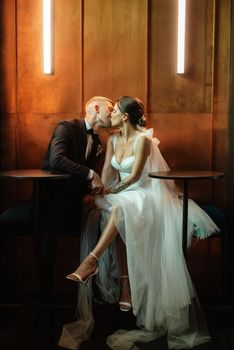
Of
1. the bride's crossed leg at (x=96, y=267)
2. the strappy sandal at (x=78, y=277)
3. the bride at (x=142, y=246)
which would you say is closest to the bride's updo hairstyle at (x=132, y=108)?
the bride at (x=142, y=246)

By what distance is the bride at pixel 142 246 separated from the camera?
8.34 ft

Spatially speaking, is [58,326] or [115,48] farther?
[115,48]

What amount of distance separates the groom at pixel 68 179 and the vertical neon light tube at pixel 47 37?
40cm

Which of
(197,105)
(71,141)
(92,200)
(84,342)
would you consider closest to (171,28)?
(197,105)

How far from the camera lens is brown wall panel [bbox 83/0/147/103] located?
122 inches

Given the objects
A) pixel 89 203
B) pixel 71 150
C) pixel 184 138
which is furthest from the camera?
pixel 184 138

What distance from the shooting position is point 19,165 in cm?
322

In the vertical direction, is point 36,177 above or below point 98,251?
above

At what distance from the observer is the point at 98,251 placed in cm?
260

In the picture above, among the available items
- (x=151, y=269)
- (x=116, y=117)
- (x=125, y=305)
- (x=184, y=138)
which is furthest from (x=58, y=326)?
(x=184, y=138)

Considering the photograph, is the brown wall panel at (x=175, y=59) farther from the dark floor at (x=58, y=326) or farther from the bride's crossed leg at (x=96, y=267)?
the dark floor at (x=58, y=326)

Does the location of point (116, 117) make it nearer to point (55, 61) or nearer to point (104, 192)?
point (104, 192)

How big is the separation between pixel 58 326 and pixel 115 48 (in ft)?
6.29

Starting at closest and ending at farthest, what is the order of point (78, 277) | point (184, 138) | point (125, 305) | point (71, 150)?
point (78, 277), point (125, 305), point (71, 150), point (184, 138)
